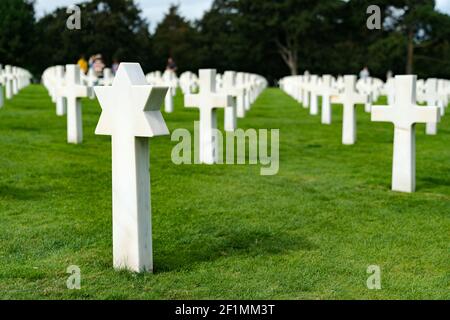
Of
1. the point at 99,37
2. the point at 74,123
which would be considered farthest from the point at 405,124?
the point at 99,37

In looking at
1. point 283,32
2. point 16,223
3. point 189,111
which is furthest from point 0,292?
point 283,32

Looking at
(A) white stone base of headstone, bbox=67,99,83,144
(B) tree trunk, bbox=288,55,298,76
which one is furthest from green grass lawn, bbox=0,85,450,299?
(B) tree trunk, bbox=288,55,298,76

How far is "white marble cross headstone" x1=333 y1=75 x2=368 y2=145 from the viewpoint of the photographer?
11.3 m

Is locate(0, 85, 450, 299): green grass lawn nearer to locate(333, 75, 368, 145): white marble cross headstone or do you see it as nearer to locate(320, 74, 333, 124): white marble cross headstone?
locate(333, 75, 368, 145): white marble cross headstone

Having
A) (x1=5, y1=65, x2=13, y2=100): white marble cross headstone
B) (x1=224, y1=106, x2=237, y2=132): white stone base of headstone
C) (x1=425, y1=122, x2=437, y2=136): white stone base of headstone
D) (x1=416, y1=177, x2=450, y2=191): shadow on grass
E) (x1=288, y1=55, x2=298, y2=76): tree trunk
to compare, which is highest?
(x1=288, y1=55, x2=298, y2=76): tree trunk

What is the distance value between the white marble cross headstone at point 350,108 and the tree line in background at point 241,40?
3470 centimetres

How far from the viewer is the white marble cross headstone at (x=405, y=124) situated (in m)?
7.22

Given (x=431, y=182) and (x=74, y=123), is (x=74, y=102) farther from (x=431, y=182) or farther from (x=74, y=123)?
(x=431, y=182)

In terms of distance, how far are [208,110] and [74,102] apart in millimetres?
2418

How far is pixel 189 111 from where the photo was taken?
Result: 1630 centimetres

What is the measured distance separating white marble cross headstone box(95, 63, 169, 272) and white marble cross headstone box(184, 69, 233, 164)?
14.5 ft

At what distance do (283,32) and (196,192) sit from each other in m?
48.7

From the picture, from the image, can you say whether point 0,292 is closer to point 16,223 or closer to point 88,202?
point 16,223

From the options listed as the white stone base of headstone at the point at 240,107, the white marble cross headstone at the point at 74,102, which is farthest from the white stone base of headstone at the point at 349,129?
the white marble cross headstone at the point at 74,102
